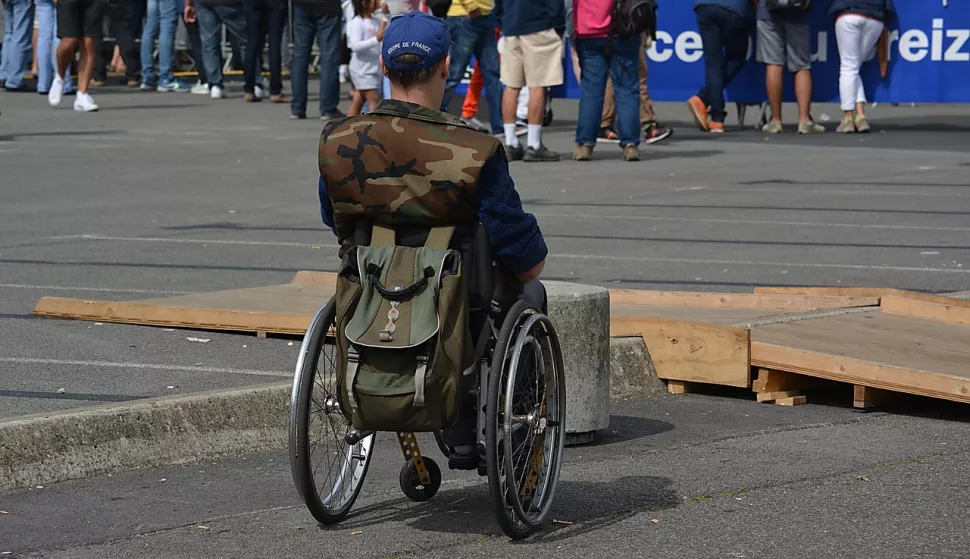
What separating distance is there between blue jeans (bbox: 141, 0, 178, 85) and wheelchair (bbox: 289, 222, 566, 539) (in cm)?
2174

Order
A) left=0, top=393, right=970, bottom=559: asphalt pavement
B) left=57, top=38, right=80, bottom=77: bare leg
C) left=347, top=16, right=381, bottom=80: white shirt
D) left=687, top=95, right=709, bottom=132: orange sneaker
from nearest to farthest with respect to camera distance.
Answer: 1. left=0, top=393, right=970, bottom=559: asphalt pavement
2. left=347, top=16, right=381, bottom=80: white shirt
3. left=687, top=95, right=709, bottom=132: orange sneaker
4. left=57, top=38, right=80, bottom=77: bare leg

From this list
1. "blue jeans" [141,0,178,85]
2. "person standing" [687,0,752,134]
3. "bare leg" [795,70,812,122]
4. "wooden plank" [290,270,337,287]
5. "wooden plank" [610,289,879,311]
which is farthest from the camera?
"blue jeans" [141,0,178,85]

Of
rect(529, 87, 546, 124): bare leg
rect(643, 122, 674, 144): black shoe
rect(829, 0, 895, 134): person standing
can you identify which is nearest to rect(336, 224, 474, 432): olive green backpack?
rect(529, 87, 546, 124): bare leg

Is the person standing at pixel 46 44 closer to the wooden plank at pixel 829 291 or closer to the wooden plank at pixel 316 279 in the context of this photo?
the wooden plank at pixel 316 279

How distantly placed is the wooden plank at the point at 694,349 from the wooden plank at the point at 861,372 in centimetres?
8

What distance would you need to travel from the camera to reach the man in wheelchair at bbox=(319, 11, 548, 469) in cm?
461

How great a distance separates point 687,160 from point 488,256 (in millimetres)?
12344

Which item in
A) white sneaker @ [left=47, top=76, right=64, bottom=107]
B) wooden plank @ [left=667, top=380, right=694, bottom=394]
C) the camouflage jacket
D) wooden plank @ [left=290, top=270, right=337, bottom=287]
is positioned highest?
the camouflage jacket

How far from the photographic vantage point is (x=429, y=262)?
4621 mm

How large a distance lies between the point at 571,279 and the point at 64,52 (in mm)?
13218

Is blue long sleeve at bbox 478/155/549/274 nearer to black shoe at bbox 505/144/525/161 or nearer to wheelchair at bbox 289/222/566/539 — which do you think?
wheelchair at bbox 289/222/566/539

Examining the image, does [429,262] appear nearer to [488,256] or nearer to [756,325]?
[488,256]

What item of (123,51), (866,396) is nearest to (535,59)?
(866,396)

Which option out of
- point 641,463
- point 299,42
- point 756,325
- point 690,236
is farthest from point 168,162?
point 641,463
